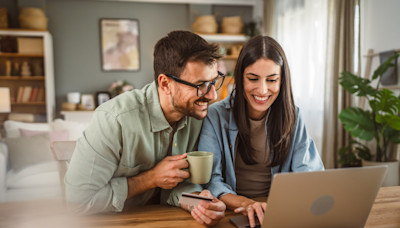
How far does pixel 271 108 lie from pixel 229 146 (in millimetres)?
261

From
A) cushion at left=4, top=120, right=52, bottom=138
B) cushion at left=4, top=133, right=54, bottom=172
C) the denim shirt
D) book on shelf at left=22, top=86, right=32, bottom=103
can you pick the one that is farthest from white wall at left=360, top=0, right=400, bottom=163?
book on shelf at left=22, top=86, right=32, bottom=103

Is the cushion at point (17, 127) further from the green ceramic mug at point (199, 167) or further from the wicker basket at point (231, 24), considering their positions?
the wicker basket at point (231, 24)

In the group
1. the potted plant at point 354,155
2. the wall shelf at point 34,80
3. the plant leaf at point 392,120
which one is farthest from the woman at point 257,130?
the wall shelf at point 34,80

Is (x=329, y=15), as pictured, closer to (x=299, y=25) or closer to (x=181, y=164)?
(x=299, y=25)

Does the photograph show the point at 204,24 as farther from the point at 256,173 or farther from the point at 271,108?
the point at 256,173

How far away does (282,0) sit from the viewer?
4.57 metres

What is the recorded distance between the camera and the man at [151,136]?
0.96 m

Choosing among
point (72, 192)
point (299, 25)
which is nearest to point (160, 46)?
point (72, 192)

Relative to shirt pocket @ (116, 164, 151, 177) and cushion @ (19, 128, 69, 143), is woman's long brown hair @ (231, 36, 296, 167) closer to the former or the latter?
shirt pocket @ (116, 164, 151, 177)

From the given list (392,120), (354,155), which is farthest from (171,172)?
(354,155)

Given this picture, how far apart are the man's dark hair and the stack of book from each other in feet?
13.7

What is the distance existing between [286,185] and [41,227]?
61 centimetres

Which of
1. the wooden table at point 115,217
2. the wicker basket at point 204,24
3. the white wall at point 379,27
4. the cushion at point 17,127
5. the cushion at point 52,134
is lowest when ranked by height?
the cushion at point 52,134

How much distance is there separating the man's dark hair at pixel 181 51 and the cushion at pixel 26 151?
236 centimetres
